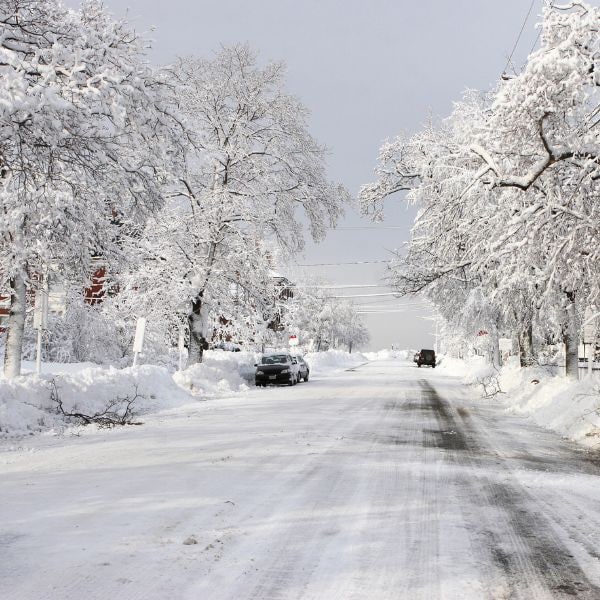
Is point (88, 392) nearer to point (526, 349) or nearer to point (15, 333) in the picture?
point (15, 333)

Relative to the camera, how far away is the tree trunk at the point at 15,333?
17578mm

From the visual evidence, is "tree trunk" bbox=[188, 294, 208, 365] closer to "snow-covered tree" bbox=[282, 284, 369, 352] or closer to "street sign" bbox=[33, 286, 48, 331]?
"street sign" bbox=[33, 286, 48, 331]

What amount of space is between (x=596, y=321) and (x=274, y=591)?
10.3 metres

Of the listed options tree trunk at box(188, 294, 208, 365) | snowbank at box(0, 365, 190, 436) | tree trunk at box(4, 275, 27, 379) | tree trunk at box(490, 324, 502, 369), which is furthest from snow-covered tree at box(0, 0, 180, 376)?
tree trunk at box(490, 324, 502, 369)

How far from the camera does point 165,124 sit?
9.97 metres

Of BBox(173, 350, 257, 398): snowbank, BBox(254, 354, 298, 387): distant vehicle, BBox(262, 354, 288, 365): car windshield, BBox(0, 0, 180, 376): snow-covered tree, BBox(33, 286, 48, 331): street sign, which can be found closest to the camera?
BBox(0, 0, 180, 376): snow-covered tree

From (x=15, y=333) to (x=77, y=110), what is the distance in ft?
38.5

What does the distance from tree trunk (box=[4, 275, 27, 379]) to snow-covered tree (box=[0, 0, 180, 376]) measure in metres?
6.59

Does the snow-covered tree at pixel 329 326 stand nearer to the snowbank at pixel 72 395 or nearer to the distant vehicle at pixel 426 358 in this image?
the distant vehicle at pixel 426 358

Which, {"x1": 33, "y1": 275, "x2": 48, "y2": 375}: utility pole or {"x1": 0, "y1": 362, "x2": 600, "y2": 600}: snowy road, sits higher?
{"x1": 33, "y1": 275, "x2": 48, "y2": 375}: utility pole

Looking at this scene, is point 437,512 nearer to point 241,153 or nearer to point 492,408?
point 492,408

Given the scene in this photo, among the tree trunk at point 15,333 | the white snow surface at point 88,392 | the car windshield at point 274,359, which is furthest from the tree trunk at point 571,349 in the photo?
the tree trunk at point 15,333

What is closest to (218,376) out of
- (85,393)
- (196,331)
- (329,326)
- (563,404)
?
(196,331)

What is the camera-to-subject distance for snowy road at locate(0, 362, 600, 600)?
384cm
